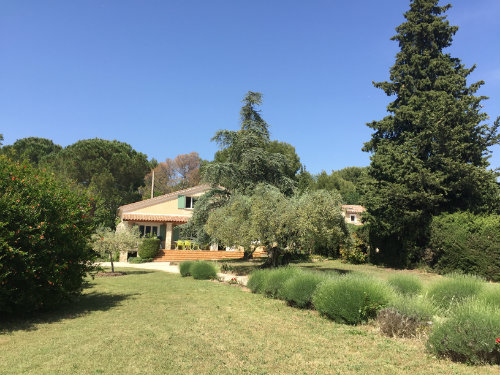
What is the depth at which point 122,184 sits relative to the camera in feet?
140

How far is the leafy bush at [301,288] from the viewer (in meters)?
9.31

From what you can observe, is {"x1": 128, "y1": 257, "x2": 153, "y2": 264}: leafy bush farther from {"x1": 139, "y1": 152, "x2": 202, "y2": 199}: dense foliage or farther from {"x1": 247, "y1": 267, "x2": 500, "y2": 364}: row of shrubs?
{"x1": 139, "y1": 152, "x2": 202, "y2": 199}: dense foliage

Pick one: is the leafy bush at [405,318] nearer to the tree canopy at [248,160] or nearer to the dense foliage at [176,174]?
the tree canopy at [248,160]

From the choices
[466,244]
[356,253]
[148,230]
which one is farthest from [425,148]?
[148,230]

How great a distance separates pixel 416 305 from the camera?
22.6ft

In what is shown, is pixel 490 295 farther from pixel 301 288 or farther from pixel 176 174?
pixel 176 174

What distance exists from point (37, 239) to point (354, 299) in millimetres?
7616

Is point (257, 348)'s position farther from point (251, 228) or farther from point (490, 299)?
point (251, 228)

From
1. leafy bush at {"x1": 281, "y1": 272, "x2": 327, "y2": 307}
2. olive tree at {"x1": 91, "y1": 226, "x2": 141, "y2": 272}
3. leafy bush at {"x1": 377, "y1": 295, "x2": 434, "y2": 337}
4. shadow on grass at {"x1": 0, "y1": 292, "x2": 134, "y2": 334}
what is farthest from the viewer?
olive tree at {"x1": 91, "y1": 226, "x2": 141, "y2": 272}

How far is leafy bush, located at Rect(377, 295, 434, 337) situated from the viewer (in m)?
6.64

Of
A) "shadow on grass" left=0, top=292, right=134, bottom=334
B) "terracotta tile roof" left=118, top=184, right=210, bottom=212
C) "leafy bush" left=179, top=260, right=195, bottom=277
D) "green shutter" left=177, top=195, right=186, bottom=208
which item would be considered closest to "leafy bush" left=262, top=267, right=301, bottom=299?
"shadow on grass" left=0, top=292, right=134, bottom=334

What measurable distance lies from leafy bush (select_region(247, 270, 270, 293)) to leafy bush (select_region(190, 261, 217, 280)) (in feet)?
13.3

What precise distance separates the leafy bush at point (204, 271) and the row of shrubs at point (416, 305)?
5.50 meters

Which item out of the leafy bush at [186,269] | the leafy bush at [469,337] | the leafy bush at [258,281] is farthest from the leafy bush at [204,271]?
the leafy bush at [469,337]
